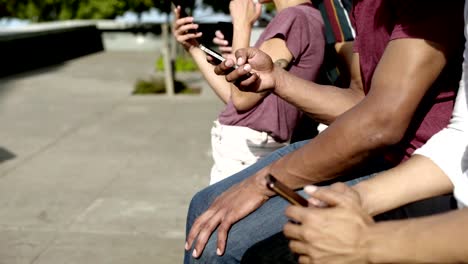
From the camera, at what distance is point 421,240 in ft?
4.91

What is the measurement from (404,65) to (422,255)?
563mm

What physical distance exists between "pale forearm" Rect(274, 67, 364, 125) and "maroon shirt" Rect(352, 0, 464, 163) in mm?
227

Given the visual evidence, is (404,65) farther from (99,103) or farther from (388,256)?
(99,103)

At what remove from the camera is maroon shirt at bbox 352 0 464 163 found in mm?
1873

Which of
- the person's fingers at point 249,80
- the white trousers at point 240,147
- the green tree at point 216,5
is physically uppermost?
the person's fingers at point 249,80

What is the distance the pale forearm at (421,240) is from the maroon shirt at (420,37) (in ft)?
1.72

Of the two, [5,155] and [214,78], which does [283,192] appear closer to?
[214,78]

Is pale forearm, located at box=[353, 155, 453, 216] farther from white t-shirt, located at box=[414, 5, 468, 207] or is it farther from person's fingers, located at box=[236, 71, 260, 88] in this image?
person's fingers, located at box=[236, 71, 260, 88]

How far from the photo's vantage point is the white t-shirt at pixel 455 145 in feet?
5.88

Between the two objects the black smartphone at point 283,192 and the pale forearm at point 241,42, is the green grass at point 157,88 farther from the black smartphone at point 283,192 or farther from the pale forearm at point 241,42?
the black smartphone at point 283,192

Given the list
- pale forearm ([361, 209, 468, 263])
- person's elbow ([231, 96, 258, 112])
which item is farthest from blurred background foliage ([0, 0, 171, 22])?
pale forearm ([361, 209, 468, 263])

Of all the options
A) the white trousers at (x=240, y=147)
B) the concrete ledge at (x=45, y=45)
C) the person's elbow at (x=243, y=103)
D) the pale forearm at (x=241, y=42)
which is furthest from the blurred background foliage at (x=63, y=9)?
the person's elbow at (x=243, y=103)

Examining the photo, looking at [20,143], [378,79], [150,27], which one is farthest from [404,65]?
[150,27]

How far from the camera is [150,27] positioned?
66.4ft
